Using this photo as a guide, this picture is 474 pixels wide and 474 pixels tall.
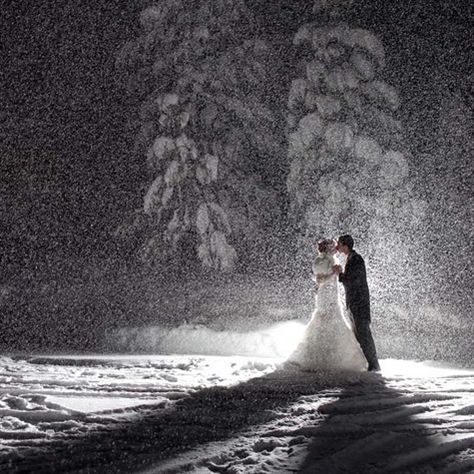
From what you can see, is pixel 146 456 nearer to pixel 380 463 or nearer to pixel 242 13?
pixel 380 463

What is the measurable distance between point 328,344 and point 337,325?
0.28 meters

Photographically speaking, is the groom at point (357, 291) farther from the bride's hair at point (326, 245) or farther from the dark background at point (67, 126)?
the dark background at point (67, 126)

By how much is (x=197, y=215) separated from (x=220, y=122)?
110 inches

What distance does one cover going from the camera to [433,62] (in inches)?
658

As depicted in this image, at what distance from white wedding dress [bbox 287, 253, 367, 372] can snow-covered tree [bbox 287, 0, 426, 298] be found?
686 centimetres

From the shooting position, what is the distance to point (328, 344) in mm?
7539

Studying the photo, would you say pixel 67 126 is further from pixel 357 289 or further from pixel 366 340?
pixel 366 340

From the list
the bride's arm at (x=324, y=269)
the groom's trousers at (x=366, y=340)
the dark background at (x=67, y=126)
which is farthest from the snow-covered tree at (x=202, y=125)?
the groom's trousers at (x=366, y=340)

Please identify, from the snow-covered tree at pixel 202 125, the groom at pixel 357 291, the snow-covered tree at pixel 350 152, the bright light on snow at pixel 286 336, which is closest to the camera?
the groom at pixel 357 291

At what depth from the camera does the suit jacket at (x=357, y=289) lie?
7789 millimetres

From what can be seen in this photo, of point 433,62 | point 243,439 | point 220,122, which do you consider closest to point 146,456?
point 243,439

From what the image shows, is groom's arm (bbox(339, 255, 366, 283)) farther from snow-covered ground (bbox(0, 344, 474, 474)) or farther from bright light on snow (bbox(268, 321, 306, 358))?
bright light on snow (bbox(268, 321, 306, 358))

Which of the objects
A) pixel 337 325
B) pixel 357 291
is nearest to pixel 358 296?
pixel 357 291

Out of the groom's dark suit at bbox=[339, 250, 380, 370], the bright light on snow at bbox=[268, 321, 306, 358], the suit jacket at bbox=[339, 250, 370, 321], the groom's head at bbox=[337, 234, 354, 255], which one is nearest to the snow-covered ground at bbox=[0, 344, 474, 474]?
the groom's dark suit at bbox=[339, 250, 380, 370]
